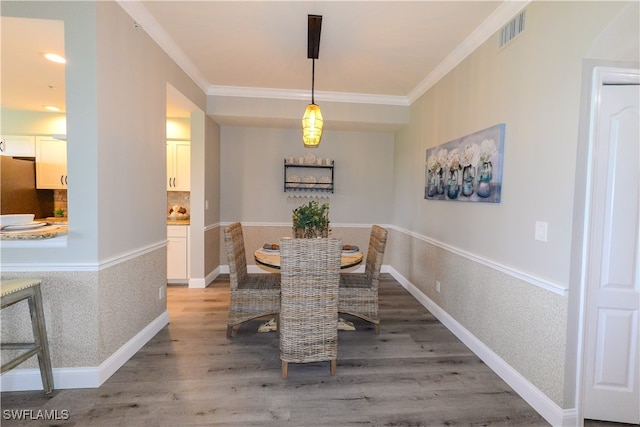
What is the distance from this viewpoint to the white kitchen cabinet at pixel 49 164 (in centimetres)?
446

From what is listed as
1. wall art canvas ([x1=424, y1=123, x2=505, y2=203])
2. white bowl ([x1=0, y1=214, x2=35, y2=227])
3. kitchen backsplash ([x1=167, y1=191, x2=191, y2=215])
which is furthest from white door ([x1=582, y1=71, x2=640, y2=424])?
kitchen backsplash ([x1=167, y1=191, x2=191, y2=215])

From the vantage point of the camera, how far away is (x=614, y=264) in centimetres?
173

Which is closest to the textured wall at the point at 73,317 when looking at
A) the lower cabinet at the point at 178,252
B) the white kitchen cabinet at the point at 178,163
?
the lower cabinet at the point at 178,252

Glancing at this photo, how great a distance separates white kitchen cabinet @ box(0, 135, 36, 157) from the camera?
14.5 ft

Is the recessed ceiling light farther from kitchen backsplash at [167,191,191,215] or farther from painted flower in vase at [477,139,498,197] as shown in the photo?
painted flower in vase at [477,139,498,197]

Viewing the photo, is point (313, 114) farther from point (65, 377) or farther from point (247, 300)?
point (65, 377)

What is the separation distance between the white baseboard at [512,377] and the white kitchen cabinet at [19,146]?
20.2 feet

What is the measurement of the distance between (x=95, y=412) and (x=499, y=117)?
345cm

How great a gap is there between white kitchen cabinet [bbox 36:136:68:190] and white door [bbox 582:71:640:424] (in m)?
6.24

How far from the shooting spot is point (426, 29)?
8.34 ft

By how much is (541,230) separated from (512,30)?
1495 mm

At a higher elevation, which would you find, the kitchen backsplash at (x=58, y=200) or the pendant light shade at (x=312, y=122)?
the pendant light shade at (x=312, y=122)

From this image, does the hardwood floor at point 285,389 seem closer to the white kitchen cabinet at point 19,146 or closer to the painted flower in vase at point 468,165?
the painted flower in vase at point 468,165

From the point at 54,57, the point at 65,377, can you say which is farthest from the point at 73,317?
the point at 54,57
